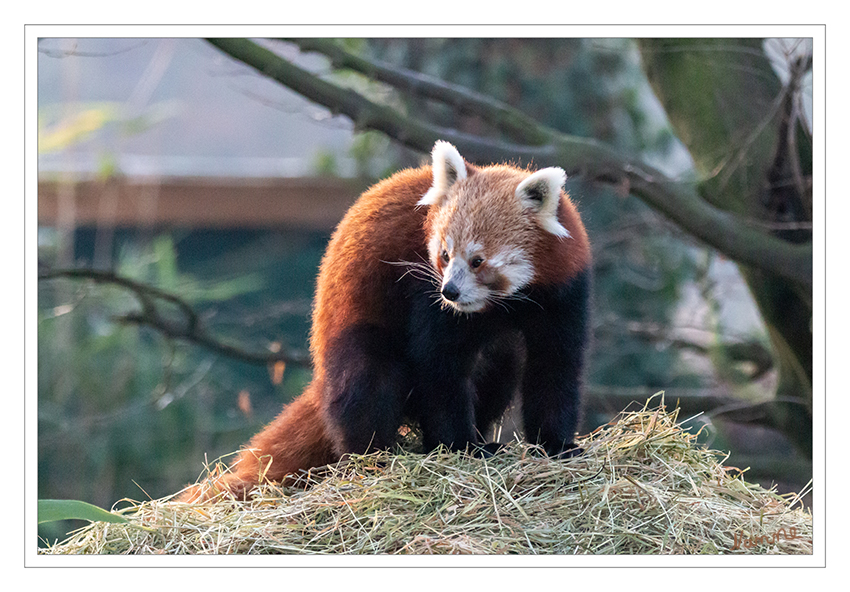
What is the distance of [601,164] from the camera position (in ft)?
11.0

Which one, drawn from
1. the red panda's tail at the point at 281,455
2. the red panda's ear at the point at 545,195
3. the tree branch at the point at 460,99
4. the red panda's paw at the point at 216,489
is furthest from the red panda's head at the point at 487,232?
the tree branch at the point at 460,99

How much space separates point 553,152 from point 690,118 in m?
1.00

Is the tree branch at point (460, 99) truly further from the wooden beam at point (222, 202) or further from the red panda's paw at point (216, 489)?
the red panda's paw at point (216, 489)

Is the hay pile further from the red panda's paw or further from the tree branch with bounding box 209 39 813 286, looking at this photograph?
the tree branch with bounding box 209 39 813 286

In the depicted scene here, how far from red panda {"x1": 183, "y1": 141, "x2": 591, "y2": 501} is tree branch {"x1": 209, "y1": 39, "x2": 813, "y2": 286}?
1002 millimetres

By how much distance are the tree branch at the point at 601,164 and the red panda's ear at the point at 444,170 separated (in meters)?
1.10

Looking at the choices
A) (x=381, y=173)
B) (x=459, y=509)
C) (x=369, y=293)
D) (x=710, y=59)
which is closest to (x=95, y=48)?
(x=369, y=293)

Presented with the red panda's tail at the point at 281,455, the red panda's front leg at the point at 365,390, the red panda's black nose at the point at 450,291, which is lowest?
the red panda's tail at the point at 281,455

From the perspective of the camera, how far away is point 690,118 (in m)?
3.83

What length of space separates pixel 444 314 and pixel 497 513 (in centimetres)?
56

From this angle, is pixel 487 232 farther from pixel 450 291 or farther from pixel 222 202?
pixel 222 202

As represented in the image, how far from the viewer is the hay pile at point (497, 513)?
1.82 meters

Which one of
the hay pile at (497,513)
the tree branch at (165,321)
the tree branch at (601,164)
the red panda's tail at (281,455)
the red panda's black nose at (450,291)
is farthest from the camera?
the tree branch at (165,321)

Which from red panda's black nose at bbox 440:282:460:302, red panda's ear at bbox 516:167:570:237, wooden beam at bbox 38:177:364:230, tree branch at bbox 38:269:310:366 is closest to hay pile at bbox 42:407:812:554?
red panda's black nose at bbox 440:282:460:302
